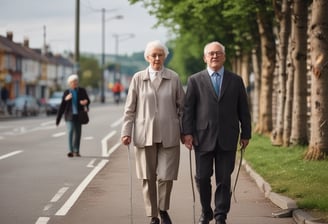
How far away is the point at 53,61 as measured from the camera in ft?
414

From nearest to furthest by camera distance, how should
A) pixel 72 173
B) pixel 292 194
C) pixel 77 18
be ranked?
1. pixel 292 194
2. pixel 72 173
3. pixel 77 18

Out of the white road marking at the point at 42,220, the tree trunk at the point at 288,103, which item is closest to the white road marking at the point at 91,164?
the tree trunk at the point at 288,103

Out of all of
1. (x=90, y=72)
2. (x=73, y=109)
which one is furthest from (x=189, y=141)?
(x=90, y=72)

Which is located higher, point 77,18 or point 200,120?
point 77,18

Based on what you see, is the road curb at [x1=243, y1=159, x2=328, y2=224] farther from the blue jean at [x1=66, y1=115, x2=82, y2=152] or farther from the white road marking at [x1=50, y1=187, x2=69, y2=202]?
the blue jean at [x1=66, y1=115, x2=82, y2=152]

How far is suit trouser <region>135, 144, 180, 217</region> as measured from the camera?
28.5 feet

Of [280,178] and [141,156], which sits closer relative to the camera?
[141,156]

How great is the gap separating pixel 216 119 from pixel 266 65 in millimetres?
17565

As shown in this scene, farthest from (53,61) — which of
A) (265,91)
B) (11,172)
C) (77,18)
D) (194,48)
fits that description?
→ (11,172)

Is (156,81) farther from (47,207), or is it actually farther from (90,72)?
(90,72)

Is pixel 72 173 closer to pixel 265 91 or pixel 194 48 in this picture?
pixel 265 91

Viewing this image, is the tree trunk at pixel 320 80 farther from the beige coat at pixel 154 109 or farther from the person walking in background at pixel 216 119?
the beige coat at pixel 154 109

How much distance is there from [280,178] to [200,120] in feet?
15.6

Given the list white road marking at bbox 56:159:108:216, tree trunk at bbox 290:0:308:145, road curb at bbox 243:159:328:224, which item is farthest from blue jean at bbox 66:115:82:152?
road curb at bbox 243:159:328:224
